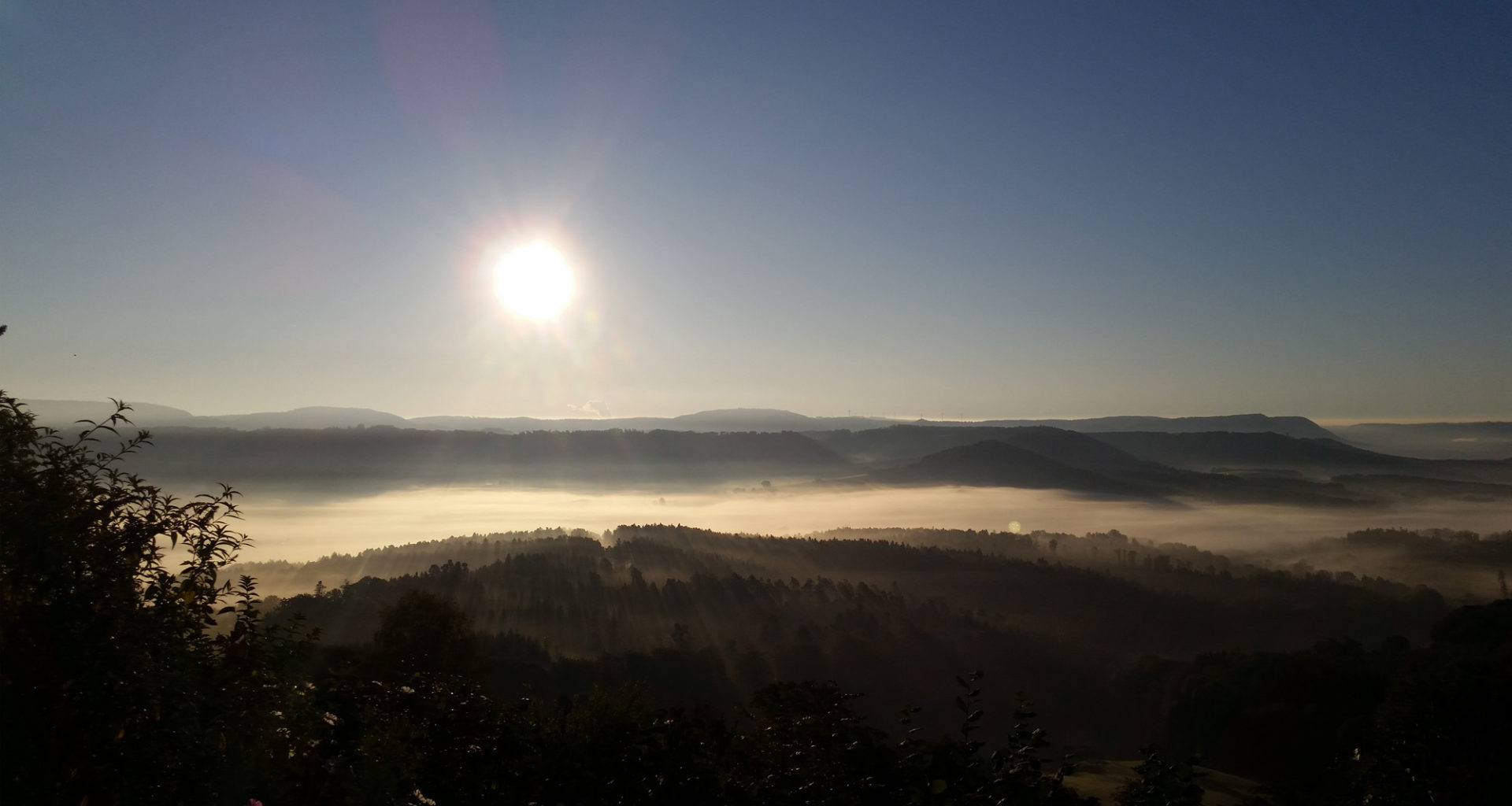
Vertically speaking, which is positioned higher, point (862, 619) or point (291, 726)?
point (291, 726)

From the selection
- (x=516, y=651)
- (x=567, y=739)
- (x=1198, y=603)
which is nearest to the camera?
(x=567, y=739)

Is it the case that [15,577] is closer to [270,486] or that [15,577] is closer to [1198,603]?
[270,486]

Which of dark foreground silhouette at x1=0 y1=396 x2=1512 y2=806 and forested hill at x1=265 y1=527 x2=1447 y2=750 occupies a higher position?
dark foreground silhouette at x1=0 y1=396 x2=1512 y2=806

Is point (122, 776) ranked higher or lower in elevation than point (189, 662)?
lower

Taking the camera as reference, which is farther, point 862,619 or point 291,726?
point 862,619

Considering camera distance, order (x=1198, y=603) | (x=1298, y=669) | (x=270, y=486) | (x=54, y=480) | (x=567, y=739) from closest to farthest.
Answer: (x=54, y=480) < (x=567, y=739) < (x=1298, y=669) < (x=270, y=486) < (x=1198, y=603)

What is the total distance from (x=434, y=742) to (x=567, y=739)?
70.5 inches

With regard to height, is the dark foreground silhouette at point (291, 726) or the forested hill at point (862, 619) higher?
the dark foreground silhouette at point (291, 726)

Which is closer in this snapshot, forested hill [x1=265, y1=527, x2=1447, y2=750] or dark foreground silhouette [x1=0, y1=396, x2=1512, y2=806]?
dark foreground silhouette [x1=0, y1=396, x2=1512, y2=806]

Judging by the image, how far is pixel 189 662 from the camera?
22.7 feet

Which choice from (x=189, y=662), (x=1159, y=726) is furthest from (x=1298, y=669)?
(x=189, y=662)

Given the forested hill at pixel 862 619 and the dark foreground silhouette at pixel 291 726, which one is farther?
the forested hill at pixel 862 619

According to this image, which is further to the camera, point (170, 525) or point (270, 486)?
point (270, 486)

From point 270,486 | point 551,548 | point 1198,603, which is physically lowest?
point 1198,603
